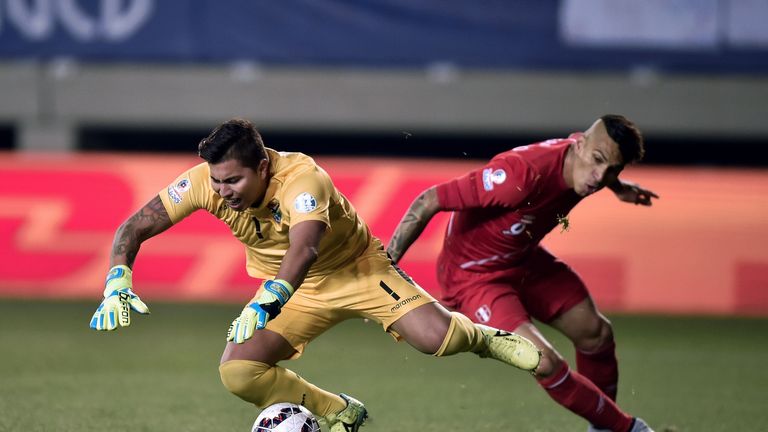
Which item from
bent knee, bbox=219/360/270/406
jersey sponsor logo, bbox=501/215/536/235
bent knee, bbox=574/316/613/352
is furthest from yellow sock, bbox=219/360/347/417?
bent knee, bbox=574/316/613/352

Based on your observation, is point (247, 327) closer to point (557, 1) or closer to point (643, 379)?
point (643, 379)

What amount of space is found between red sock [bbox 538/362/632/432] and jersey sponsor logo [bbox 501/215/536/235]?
0.77 metres

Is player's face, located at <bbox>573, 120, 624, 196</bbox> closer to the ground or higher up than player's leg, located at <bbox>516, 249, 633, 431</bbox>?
higher up

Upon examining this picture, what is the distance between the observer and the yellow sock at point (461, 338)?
5.35 meters

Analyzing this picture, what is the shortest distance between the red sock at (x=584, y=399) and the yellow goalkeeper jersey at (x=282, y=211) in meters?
1.13

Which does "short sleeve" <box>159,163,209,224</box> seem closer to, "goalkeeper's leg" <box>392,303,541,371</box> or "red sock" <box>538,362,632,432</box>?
"goalkeeper's leg" <box>392,303,541,371</box>

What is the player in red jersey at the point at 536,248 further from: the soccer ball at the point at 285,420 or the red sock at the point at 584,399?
the soccer ball at the point at 285,420

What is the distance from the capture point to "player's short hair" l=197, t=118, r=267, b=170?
197 inches

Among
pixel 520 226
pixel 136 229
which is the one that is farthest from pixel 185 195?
pixel 520 226

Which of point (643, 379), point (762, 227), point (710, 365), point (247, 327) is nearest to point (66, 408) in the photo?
point (247, 327)

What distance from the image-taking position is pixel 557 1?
12188 mm

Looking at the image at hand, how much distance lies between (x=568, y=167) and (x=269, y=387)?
1.84m

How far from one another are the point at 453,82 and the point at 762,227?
3819mm

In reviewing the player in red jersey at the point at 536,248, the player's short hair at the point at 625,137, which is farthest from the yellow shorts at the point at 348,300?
the player's short hair at the point at 625,137
